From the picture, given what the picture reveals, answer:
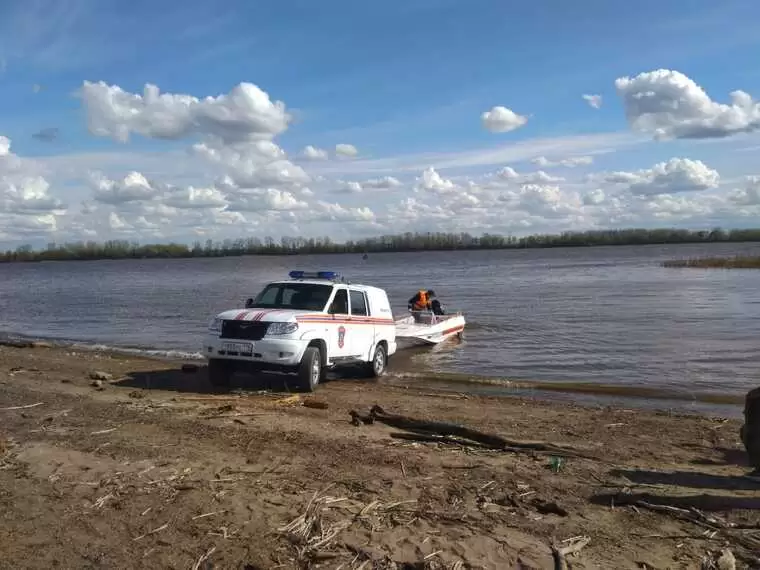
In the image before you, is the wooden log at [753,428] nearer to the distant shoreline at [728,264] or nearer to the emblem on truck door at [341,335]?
the emblem on truck door at [341,335]

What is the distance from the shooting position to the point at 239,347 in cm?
1133

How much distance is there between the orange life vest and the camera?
21.6 m

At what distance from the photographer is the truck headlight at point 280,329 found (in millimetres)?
11250

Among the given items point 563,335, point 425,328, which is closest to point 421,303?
point 425,328

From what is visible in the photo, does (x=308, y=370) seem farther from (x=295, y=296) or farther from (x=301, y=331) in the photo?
(x=295, y=296)

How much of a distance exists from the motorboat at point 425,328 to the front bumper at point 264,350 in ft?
27.1

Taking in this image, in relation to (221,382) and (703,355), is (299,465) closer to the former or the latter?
(221,382)

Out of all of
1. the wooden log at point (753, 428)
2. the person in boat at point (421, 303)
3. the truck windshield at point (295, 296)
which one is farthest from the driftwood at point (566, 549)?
the person in boat at point (421, 303)

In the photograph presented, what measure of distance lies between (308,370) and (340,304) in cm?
181

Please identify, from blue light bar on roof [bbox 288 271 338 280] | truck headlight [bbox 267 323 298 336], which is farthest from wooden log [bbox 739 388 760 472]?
blue light bar on roof [bbox 288 271 338 280]

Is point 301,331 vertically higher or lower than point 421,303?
higher

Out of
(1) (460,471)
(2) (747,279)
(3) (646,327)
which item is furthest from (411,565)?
(2) (747,279)

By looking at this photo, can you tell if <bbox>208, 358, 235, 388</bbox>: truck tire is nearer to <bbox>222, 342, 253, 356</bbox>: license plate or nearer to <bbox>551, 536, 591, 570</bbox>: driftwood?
<bbox>222, 342, 253, 356</bbox>: license plate

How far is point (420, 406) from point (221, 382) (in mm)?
3578
